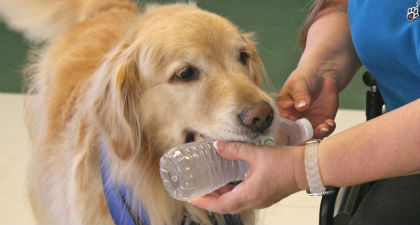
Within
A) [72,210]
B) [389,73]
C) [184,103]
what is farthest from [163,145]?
[389,73]

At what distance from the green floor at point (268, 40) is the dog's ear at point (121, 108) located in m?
1.43

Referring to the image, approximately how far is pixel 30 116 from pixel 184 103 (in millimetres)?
956

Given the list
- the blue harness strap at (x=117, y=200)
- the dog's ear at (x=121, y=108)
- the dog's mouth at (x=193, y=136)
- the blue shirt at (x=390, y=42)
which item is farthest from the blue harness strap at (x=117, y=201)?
the blue shirt at (x=390, y=42)

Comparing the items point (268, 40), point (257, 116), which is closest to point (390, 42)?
point (257, 116)

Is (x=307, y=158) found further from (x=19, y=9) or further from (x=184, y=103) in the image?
(x=19, y=9)

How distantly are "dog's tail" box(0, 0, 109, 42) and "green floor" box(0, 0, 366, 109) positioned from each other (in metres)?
0.81

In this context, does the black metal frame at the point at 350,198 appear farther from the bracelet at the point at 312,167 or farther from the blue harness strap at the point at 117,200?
the blue harness strap at the point at 117,200

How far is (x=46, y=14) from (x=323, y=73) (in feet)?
3.96

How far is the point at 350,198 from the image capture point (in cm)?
128

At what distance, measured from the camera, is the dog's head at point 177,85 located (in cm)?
105

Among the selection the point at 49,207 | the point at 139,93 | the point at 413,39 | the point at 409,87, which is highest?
the point at 413,39

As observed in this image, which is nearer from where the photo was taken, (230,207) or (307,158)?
(307,158)

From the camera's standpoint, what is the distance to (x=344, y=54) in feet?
4.33

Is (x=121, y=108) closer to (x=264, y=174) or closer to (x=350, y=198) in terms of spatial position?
(x=264, y=174)
